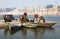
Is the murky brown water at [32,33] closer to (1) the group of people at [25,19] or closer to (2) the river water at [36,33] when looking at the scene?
(2) the river water at [36,33]

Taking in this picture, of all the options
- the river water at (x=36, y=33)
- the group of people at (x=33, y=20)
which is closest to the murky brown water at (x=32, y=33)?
the river water at (x=36, y=33)

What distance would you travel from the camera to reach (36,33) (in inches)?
190

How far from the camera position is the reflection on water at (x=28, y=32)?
14.8ft

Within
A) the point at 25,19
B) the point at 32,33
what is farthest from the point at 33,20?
the point at 32,33

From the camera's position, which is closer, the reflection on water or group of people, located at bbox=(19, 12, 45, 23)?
the reflection on water

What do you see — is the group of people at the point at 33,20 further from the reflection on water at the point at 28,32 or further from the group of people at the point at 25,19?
the reflection on water at the point at 28,32

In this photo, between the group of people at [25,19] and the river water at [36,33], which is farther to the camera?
the group of people at [25,19]

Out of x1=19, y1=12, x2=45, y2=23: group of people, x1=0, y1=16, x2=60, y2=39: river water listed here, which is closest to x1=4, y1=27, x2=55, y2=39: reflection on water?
x1=0, y1=16, x2=60, y2=39: river water

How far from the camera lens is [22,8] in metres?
4.59

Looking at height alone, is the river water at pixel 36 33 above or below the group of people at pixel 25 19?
below

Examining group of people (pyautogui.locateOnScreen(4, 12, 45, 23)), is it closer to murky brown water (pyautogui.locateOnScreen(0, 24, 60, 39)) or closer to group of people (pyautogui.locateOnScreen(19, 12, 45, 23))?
group of people (pyautogui.locateOnScreen(19, 12, 45, 23))

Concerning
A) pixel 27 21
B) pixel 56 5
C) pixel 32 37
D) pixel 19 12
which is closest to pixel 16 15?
pixel 19 12

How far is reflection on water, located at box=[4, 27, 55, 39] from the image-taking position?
451 centimetres

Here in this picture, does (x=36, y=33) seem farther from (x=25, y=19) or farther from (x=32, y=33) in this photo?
(x=25, y=19)
